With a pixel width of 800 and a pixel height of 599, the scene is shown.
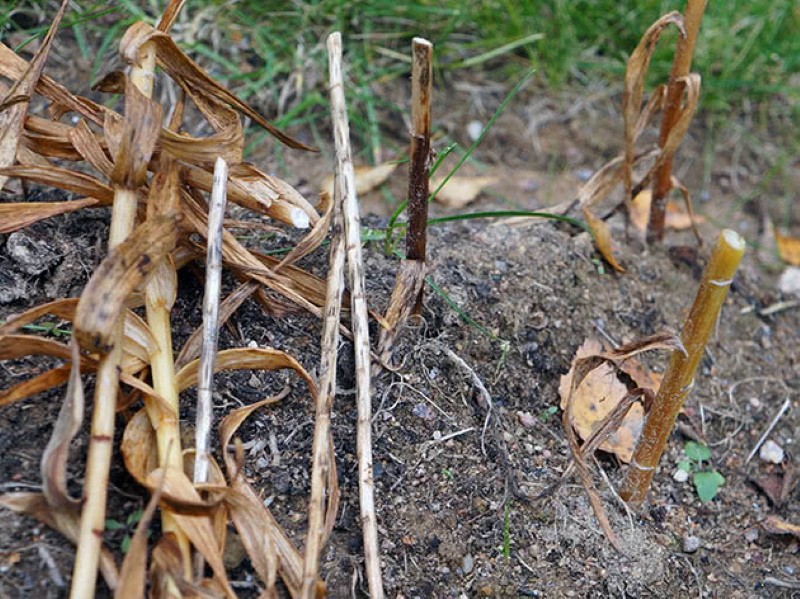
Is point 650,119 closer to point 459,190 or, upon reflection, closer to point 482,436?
point 459,190

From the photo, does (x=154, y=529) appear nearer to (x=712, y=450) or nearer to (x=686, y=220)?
(x=712, y=450)

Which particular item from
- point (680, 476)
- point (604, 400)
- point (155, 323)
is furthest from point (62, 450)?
point (680, 476)

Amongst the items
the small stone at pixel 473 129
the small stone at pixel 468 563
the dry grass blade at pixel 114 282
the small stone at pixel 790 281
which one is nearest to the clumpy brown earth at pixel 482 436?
the small stone at pixel 468 563

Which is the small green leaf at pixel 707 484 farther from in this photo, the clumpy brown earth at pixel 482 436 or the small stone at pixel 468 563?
the small stone at pixel 468 563

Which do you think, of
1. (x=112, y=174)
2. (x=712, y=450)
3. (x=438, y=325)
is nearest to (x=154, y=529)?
(x=112, y=174)

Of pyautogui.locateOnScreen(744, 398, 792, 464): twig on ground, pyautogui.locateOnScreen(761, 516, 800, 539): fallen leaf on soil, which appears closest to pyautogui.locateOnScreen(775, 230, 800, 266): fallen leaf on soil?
pyautogui.locateOnScreen(744, 398, 792, 464): twig on ground

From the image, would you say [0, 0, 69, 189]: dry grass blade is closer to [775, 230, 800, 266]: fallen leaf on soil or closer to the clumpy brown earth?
the clumpy brown earth
